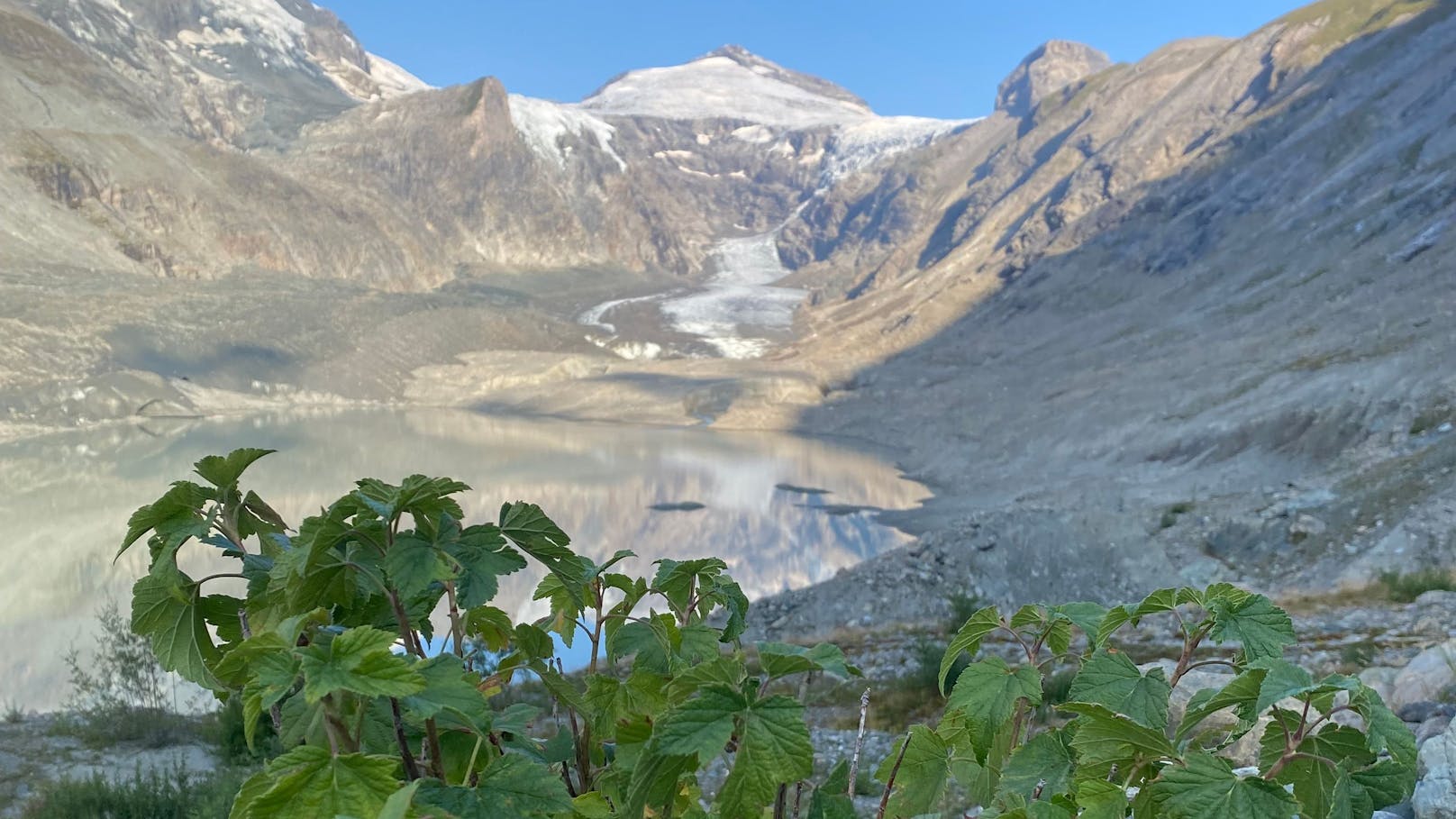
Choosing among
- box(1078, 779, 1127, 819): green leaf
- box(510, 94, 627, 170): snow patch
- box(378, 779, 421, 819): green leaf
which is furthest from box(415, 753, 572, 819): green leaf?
A: box(510, 94, 627, 170): snow patch

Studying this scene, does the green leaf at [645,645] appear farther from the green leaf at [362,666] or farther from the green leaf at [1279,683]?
the green leaf at [1279,683]

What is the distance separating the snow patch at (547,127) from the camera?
159 metres

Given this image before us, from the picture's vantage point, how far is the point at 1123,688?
1.20m

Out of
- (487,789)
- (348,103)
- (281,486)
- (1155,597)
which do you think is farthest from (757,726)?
(348,103)

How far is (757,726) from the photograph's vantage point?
2.99 ft

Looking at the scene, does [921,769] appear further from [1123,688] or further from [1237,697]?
[1237,697]

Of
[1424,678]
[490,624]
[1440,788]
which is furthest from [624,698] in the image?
[1424,678]

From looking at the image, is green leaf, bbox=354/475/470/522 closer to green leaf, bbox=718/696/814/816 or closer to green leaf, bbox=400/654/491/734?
green leaf, bbox=400/654/491/734

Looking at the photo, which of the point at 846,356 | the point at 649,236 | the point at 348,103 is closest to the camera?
the point at 846,356

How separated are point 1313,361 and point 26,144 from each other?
320 ft

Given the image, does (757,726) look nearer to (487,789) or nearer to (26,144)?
(487,789)

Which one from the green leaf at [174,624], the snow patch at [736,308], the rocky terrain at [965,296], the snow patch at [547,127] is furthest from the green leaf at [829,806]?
the snow patch at [547,127]

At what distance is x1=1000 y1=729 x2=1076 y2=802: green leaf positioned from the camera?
1246 mm

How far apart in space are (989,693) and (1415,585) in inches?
442
